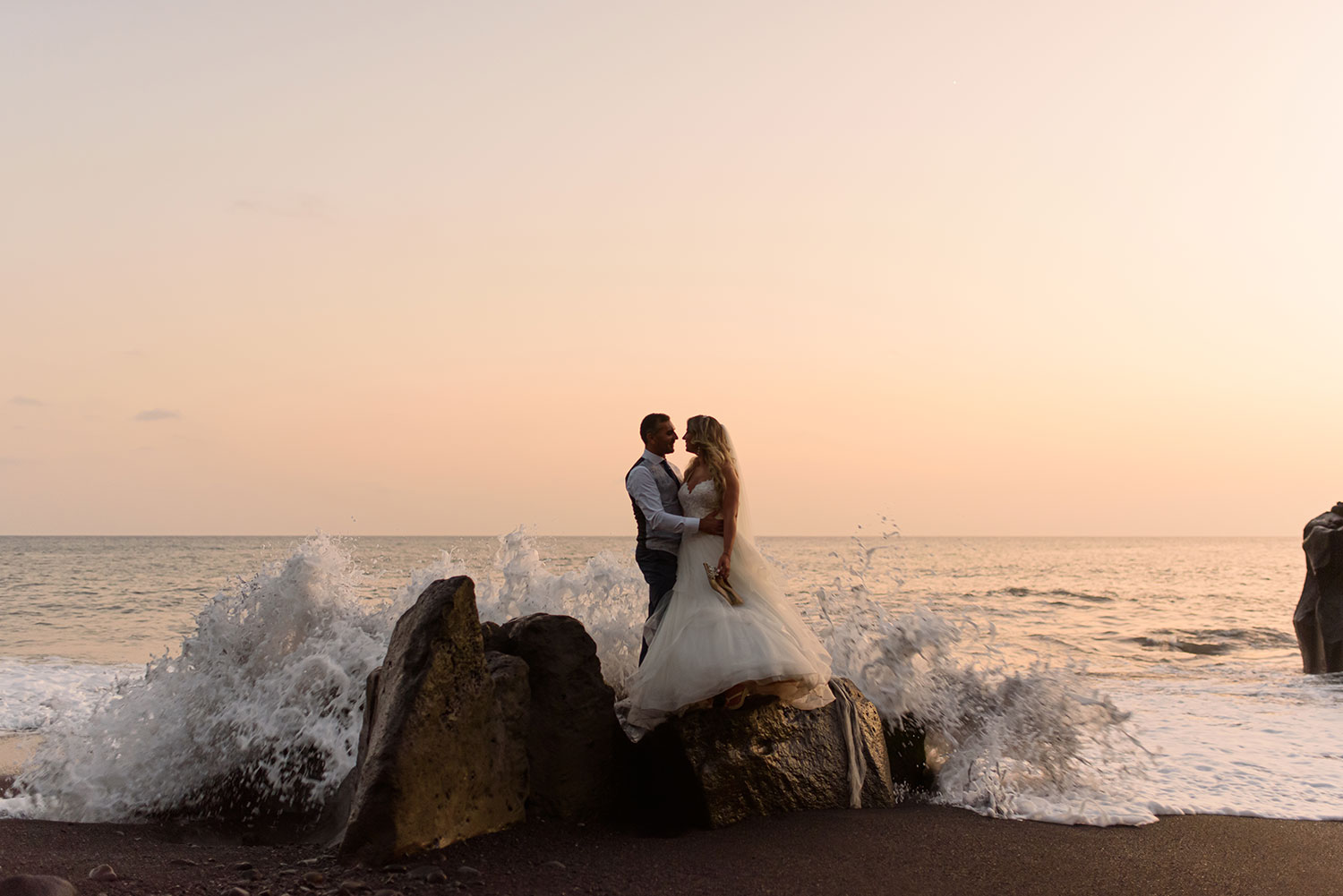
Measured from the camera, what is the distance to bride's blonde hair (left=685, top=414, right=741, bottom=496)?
5.82 metres

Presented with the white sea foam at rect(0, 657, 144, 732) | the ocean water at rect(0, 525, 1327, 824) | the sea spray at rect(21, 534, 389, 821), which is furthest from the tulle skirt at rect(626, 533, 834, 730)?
the white sea foam at rect(0, 657, 144, 732)

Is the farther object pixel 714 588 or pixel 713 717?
pixel 714 588

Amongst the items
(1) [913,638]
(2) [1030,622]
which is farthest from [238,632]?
(2) [1030,622]

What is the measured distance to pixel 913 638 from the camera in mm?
6898

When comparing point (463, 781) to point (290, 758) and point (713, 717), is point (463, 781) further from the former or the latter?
point (290, 758)

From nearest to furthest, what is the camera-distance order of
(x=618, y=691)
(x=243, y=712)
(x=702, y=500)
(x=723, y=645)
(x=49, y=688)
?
(x=723, y=645) < (x=702, y=500) < (x=243, y=712) < (x=618, y=691) < (x=49, y=688)

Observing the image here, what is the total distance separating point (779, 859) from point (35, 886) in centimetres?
319

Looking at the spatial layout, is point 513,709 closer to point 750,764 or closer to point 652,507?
point 750,764

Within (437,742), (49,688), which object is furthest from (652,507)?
(49,688)

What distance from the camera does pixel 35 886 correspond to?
364 cm

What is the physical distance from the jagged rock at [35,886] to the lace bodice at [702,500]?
362cm

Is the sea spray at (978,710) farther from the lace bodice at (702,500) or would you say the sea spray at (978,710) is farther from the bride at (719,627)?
the lace bodice at (702,500)

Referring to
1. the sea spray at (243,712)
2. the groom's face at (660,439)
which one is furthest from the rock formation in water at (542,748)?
the groom's face at (660,439)

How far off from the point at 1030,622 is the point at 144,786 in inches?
700
